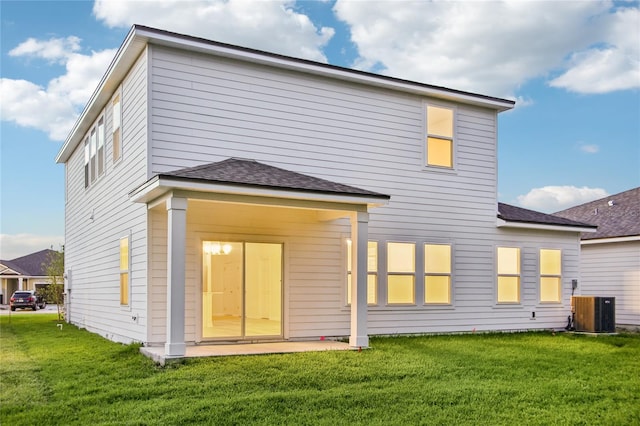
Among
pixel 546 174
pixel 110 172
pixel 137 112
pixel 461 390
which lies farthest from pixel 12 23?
pixel 546 174

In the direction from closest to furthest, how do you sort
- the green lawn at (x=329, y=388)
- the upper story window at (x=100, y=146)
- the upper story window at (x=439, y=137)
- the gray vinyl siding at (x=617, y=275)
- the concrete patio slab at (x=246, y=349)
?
the green lawn at (x=329, y=388), the concrete patio slab at (x=246, y=349), the upper story window at (x=439, y=137), the upper story window at (x=100, y=146), the gray vinyl siding at (x=617, y=275)

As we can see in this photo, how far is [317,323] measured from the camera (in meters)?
12.5

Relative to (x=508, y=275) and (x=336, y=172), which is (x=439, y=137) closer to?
(x=336, y=172)

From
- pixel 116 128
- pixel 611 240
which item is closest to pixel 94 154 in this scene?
pixel 116 128

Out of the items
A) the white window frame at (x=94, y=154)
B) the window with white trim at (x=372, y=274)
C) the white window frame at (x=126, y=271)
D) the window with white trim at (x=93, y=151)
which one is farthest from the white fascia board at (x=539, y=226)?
the window with white trim at (x=93, y=151)

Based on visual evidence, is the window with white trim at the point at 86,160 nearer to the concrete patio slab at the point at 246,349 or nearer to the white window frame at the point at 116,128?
the white window frame at the point at 116,128

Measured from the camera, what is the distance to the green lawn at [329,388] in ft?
22.3

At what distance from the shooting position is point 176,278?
952 centimetres

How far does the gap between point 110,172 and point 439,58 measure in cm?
940

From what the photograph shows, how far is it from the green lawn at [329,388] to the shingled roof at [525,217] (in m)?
4.40

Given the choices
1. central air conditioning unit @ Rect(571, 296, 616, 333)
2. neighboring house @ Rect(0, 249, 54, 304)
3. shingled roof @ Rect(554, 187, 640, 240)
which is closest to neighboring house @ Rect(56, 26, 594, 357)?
central air conditioning unit @ Rect(571, 296, 616, 333)

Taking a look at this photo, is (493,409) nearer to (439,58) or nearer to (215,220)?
(215,220)

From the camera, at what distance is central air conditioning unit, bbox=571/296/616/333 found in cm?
1541

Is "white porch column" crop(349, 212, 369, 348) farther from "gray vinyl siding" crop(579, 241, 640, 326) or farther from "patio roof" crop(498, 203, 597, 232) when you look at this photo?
"gray vinyl siding" crop(579, 241, 640, 326)
